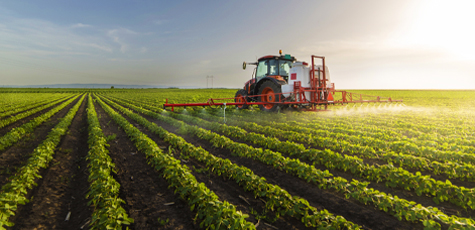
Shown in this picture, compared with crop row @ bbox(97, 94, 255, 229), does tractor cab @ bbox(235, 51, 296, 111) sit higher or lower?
higher

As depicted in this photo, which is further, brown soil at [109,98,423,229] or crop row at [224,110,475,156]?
crop row at [224,110,475,156]

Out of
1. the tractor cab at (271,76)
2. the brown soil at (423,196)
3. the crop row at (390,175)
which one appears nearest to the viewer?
the brown soil at (423,196)

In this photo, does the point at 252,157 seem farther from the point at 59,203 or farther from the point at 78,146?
the point at 78,146

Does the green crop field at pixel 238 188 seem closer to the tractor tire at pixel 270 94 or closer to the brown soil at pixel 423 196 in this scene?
the brown soil at pixel 423 196

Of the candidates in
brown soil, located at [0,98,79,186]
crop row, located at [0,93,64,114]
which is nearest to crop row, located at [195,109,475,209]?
brown soil, located at [0,98,79,186]

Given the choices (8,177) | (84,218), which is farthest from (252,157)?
(8,177)

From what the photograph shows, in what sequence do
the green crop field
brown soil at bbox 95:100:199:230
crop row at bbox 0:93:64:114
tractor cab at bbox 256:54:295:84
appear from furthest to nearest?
crop row at bbox 0:93:64:114 → tractor cab at bbox 256:54:295:84 → brown soil at bbox 95:100:199:230 → the green crop field

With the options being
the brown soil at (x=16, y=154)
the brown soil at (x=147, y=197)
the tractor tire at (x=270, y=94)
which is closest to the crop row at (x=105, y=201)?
the brown soil at (x=147, y=197)

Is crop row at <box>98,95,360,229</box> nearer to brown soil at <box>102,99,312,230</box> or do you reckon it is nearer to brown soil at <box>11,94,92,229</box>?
brown soil at <box>102,99,312,230</box>

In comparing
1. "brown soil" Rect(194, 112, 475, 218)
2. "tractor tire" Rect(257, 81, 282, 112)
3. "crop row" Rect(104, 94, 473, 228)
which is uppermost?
"tractor tire" Rect(257, 81, 282, 112)

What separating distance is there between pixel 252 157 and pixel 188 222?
2.96 meters

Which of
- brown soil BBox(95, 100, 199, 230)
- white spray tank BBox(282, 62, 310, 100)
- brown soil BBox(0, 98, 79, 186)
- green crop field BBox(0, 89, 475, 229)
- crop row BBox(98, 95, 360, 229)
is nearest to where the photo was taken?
crop row BBox(98, 95, 360, 229)

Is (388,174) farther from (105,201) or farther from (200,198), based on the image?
(105,201)

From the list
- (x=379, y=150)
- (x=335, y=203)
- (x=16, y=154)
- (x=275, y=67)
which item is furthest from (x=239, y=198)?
(x=275, y=67)
